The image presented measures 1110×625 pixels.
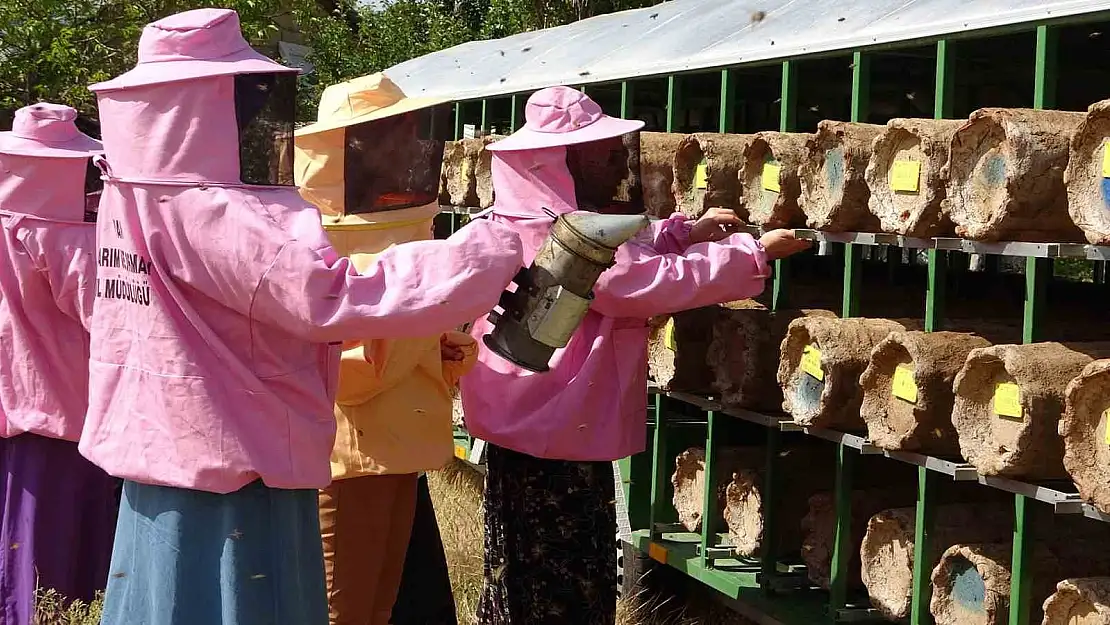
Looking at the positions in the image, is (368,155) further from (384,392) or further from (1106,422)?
(1106,422)

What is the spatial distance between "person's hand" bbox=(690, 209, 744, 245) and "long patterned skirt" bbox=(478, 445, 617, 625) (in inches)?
31.1

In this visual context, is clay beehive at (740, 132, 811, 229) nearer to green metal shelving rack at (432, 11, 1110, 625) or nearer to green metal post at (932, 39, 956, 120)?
green metal shelving rack at (432, 11, 1110, 625)

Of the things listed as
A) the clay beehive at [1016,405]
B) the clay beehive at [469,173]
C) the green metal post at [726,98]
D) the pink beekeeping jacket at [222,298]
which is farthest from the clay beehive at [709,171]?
the pink beekeeping jacket at [222,298]

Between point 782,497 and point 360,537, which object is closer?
point 360,537

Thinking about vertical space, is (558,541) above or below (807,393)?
below

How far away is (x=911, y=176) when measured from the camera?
12.5ft

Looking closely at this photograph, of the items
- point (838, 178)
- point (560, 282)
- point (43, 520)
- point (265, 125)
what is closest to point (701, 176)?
point (838, 178)

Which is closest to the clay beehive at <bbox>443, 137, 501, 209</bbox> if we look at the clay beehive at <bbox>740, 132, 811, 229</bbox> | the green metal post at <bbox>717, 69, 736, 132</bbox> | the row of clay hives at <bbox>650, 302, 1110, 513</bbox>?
the green metal post at <bbox>717, 69, 736, 132</bbox>

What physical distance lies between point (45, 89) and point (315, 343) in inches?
328

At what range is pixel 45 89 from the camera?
1063 cm

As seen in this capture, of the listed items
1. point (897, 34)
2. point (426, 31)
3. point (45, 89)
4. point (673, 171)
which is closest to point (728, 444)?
point (673, 171)

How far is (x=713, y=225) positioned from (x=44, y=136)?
219 cm

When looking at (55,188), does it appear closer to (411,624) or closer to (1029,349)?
(411,624)

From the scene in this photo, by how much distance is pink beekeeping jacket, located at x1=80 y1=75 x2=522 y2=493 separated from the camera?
2.93 m
